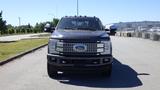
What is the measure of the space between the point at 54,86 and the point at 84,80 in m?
1.54

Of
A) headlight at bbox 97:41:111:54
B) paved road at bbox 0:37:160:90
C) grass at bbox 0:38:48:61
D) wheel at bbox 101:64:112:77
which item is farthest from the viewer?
grass at bbox 0:38:48:61

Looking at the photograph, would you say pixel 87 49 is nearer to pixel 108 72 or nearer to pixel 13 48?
pixel 108 72

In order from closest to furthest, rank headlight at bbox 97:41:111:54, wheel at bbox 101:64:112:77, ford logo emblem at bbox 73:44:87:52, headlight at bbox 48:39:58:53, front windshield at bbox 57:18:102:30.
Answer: ford logo emblem at bbox 73:44:87:52, headlight at bbox 97:41:111:54, headlight at bbox 48:39:58:53, wheel at bbox 101:64:112:77, front windshield at bbox 57:18:102:30

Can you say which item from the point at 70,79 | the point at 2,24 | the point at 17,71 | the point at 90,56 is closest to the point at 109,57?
the point at 90,56

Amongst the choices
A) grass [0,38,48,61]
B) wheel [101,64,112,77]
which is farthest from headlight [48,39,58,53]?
grass [0,38,48,61]

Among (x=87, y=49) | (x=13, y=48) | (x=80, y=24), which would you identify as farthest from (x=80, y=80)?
(x=13, y=48)

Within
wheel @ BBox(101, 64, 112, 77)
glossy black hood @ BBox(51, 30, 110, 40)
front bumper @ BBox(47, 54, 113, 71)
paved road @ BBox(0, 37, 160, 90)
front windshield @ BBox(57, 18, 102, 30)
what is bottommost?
paved road @ BBox(0, 37, 160, 90)

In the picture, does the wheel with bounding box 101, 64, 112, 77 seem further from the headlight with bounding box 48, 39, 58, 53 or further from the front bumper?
the headlight with bounding box 48, 39, 58, 53

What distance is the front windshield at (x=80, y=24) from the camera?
13586 millimetres

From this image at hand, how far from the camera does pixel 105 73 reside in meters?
12.3

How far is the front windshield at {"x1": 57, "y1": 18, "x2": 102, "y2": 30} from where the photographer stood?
13586 millimetres

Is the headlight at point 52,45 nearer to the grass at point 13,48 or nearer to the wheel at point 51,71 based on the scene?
the wheel at point 51,71

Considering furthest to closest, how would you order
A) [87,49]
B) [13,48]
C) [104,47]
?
[13,48] → [104,47] → [87,49]

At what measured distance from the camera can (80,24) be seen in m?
13.7
